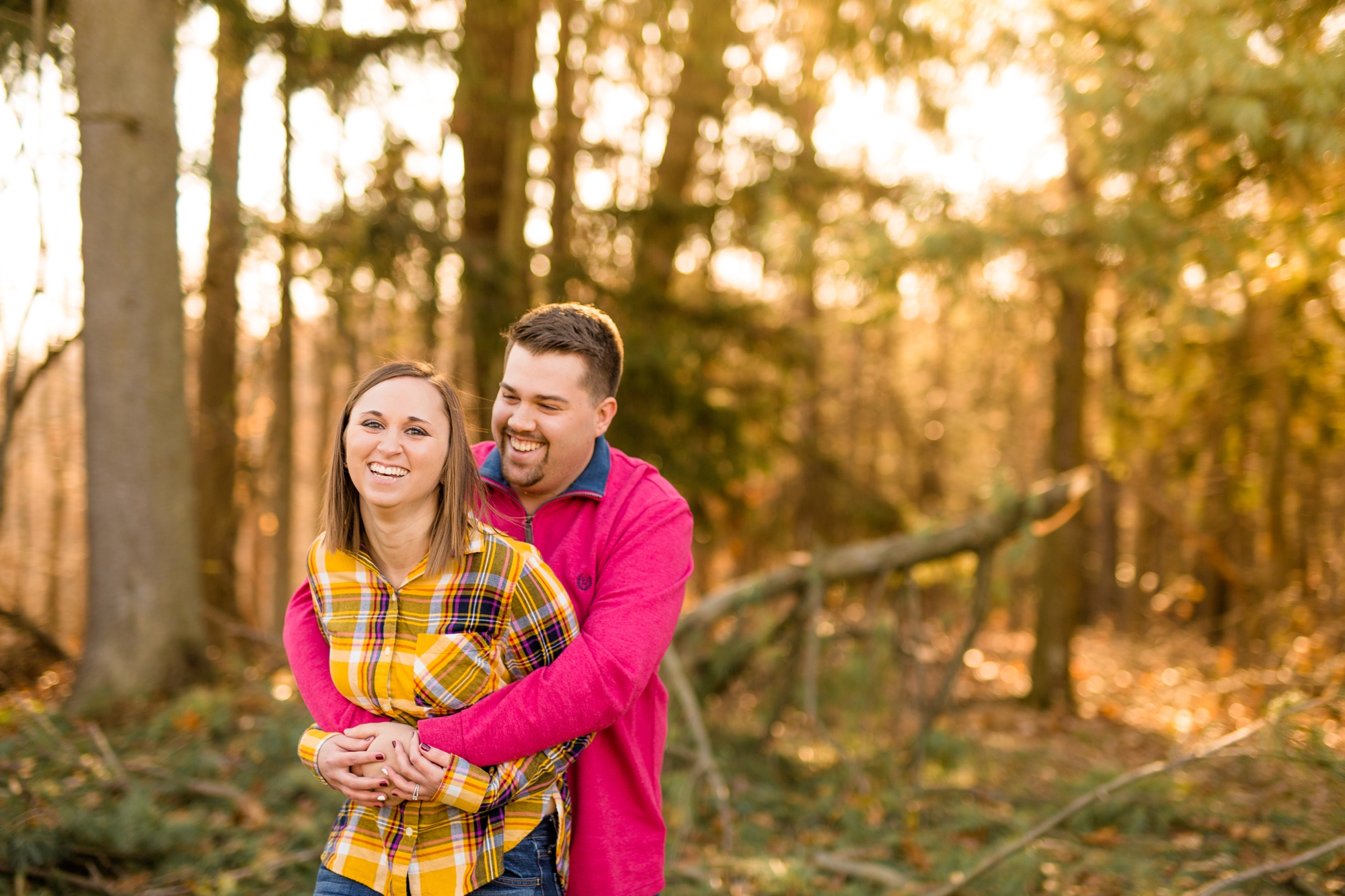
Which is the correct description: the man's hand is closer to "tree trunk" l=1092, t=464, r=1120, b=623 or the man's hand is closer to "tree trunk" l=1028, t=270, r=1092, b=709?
"tree trunk" l=1028, t=270, r=1092, b=709

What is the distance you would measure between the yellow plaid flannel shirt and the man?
0.09 metres

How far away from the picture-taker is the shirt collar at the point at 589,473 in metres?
2.27

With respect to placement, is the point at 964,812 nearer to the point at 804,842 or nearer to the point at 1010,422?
Answer: the point at 804,842

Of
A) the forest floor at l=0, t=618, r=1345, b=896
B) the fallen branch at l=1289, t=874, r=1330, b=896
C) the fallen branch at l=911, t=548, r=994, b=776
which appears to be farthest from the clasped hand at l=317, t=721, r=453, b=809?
the fallen branch at l=911, t=548, r=994, b=776

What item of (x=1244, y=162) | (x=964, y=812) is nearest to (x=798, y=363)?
(x=1244, y=162)

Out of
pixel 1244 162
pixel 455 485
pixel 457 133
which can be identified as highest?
pixel 457 133

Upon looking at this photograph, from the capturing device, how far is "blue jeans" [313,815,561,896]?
6.63ft

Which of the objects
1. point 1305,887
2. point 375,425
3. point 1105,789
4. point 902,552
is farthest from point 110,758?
point 1305,887

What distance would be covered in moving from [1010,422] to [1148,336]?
507 inches

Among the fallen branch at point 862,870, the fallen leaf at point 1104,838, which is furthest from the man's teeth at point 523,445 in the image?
the fallen leaf at point 1104,838

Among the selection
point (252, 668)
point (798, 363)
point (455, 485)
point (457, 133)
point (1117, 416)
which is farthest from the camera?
point (1117, 416)

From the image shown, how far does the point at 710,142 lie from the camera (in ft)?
35.4

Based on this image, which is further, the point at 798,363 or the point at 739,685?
the point at 798,363

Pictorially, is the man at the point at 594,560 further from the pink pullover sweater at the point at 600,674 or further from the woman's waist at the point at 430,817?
the woman's waist at the point at 430,817
